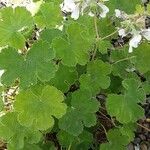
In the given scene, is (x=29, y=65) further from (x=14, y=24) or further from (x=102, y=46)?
(x=102, y=46)

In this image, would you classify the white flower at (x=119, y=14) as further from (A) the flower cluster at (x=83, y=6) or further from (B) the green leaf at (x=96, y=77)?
(B) the green leaf at (x=96, y=77)

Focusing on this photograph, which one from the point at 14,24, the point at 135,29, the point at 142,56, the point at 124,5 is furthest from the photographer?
the point at 124,5

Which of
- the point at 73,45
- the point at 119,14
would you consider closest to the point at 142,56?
the point at 119,14

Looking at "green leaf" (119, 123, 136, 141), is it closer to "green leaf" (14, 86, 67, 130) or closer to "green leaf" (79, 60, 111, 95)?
"green leaf" (79, 60, 111, 95)

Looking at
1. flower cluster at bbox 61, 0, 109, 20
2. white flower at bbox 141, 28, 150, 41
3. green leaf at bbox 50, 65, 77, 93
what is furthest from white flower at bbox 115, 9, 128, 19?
green leaf at bbox 50, 65, 77, 93

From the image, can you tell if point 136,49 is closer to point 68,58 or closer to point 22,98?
point 68,58

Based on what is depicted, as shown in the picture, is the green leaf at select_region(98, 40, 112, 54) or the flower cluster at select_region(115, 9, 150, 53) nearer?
the flower cluster at select_region(115, 9, 150, 53)
